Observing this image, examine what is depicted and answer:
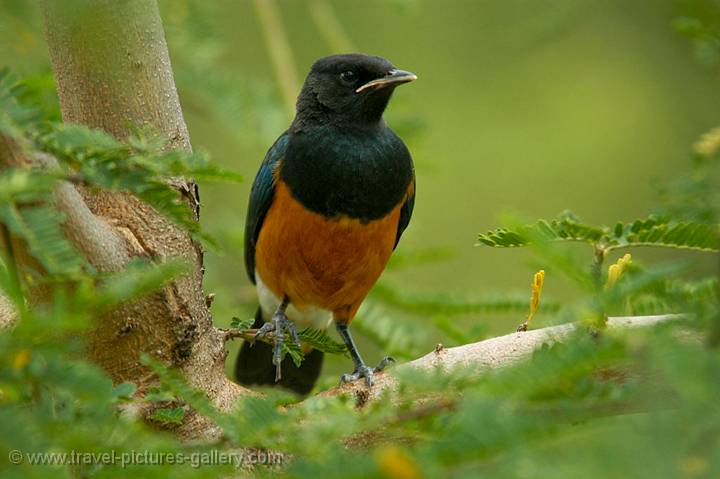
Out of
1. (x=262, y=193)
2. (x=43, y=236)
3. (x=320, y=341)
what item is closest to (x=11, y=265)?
(x=43, y=236)

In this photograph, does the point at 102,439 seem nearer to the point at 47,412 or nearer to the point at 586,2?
the point at 47,412

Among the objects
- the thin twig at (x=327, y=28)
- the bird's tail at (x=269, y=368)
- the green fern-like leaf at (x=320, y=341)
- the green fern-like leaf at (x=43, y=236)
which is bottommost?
the bird's tail at (x=269, y=368)

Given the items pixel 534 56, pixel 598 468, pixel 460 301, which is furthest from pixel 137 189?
pixel 534 56

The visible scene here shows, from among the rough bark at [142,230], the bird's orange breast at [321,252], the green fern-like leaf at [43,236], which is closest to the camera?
the green fern-like leaf at [43,236]

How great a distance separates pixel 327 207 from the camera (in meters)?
5.66

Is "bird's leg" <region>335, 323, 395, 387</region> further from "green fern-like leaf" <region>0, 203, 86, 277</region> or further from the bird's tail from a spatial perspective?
"green fern-like leaf" <region>0, 203, 86, 277</region>

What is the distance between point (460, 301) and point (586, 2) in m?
3.10

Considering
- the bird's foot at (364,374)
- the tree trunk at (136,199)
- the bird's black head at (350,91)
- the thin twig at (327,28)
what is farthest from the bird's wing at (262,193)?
the tree trunk at (136,199)

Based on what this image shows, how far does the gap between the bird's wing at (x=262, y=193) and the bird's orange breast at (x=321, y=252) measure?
0.06 metres

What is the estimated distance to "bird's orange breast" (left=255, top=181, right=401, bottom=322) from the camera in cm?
570

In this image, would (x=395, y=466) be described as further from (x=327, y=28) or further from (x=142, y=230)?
(x=327, y=28)

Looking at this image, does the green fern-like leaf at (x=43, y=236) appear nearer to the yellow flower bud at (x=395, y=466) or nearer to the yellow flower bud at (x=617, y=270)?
the yellow flower bud at (x=395, y=466)

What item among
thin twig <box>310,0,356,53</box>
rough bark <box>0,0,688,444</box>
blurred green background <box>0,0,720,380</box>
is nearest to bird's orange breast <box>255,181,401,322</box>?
thin twig <box>310,0,356,53</box>

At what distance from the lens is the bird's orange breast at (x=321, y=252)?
570 centimetres
